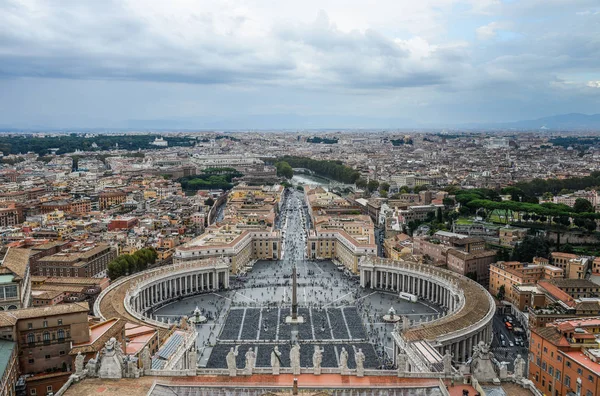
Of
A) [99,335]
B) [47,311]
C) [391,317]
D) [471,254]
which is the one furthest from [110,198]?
[47,311]

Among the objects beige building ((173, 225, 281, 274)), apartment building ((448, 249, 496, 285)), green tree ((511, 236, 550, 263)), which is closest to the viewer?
apartment building ((448, 249, 496, 285))

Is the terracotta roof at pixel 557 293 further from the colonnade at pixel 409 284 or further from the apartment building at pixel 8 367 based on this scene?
the apartment building at pixel 8 367

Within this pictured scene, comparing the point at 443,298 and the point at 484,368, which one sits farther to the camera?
the point at 443,298

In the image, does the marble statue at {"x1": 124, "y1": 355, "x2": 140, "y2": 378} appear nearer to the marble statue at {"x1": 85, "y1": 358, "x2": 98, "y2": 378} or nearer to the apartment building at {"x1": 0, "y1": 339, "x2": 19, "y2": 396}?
the marble statue at {"x1": 85, "y1": 358, "x2": 98, "y2": 378}

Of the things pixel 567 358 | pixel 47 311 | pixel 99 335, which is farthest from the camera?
pixel 99 335

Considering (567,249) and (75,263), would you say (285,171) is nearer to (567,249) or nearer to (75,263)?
(567,249)

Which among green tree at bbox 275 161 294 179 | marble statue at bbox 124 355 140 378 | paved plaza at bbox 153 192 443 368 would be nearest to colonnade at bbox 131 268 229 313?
paved plaza at bbox 153 192 443 368

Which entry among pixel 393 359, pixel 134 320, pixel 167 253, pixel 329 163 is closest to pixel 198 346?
pixel 134 320

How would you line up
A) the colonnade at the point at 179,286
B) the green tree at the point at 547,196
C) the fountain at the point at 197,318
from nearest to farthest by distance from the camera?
the fountain at the point at 197,318
the colonnade at the point at 179,286
the green tree at the point at 547,196

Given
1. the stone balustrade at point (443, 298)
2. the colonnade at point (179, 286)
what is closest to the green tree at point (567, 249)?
the stone balustrade at point (443, 298)
